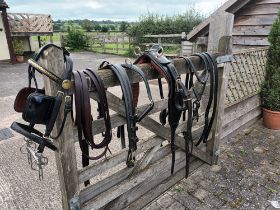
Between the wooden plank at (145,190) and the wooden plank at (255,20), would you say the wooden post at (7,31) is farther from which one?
the wooden plank at (145,190)

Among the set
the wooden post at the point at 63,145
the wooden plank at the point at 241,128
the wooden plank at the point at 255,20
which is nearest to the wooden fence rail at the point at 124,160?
the wooden post at the point at 63,145

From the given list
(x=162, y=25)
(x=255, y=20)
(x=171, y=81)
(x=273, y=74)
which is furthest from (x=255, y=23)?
(x=162, y=25)

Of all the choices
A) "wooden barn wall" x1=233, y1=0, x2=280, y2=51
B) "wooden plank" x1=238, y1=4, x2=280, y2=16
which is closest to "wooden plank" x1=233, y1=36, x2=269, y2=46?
"wooden barn wall" x1=233, y1=0, x2=280, y2=51

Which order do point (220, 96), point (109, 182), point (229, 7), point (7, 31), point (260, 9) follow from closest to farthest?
point (109, 182)
point (220, 96)
point (260, 9)
point (229, 7)
point (7, 31)

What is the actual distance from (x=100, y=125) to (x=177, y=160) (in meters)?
1.35

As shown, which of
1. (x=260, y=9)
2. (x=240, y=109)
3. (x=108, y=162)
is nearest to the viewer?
(x=108, y=162)

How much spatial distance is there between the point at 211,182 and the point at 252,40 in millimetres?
3974

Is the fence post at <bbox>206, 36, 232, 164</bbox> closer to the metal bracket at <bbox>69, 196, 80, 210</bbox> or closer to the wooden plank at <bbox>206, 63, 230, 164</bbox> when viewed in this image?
the wooden plank at <bbox>206, 63, 230, 164</bbox>

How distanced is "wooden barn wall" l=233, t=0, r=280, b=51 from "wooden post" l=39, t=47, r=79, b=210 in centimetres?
519

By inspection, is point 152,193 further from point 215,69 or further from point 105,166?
point 215,69

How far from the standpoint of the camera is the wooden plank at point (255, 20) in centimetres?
540

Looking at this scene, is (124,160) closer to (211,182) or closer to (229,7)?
(211,182)

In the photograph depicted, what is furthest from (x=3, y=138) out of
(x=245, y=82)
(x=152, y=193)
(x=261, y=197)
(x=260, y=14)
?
(x=260, y=14)

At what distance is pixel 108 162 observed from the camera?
223cm
